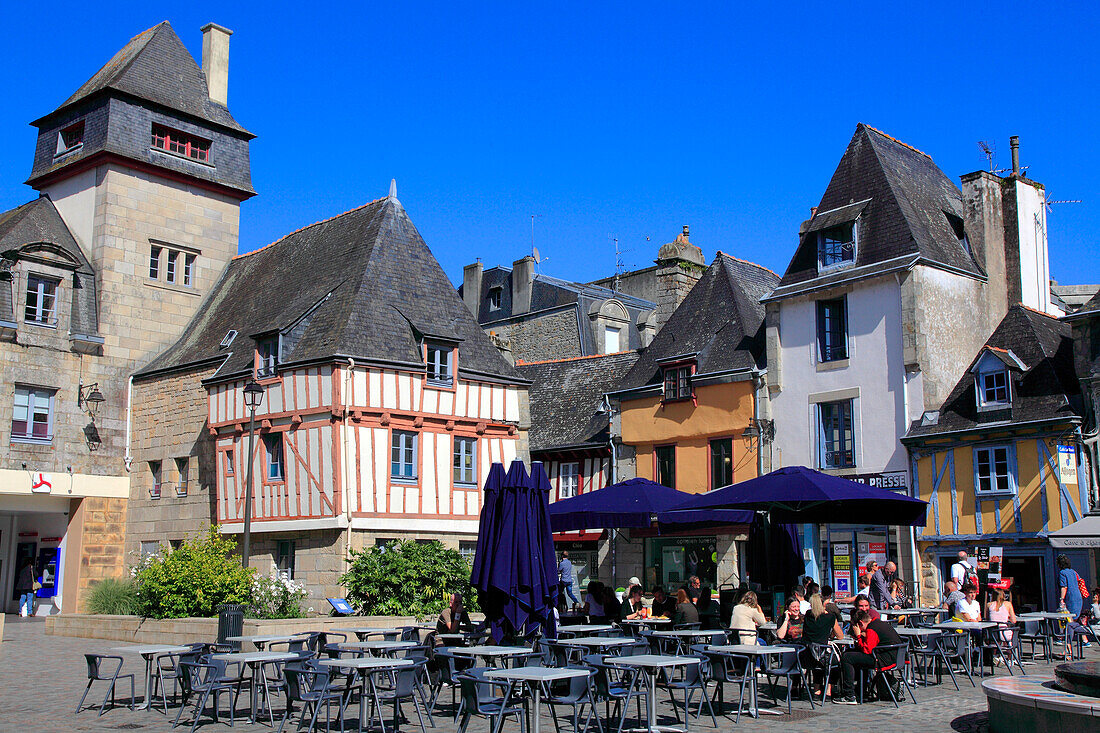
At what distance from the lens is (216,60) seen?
27.5 meters

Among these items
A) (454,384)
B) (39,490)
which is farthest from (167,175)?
(454,384)

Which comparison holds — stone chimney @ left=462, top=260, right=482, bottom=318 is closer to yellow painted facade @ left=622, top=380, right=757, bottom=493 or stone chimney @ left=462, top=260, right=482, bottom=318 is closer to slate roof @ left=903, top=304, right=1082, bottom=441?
yellow painted facade @ left=622, top=380, right=757, bottom=493

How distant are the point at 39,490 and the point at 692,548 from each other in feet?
44.5

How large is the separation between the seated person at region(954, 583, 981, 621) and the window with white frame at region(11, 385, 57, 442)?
712 inches

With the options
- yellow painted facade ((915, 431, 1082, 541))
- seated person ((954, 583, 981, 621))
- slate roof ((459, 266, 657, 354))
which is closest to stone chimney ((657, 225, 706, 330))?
slate roof ((459, 266, 657, 354))

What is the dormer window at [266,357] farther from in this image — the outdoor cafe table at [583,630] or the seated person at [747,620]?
the seated person at [747,620]

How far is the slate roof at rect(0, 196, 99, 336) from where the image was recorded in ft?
73.2

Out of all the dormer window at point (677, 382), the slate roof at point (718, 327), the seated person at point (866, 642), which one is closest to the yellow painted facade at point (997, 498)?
the slate roof at point (718, 327)

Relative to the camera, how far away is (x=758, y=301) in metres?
25.8

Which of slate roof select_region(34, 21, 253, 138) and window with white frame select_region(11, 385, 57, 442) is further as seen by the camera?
slate roof select_region(34, 21, 253, 138)

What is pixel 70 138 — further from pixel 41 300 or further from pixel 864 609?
pixel 864 609

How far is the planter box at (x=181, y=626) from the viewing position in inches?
551

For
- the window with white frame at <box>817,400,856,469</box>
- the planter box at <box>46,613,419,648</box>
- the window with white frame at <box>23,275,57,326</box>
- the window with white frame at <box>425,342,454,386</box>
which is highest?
the window with white frame at <box>23,275,57,326</box>

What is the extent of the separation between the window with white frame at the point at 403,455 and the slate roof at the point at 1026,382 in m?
9.07
